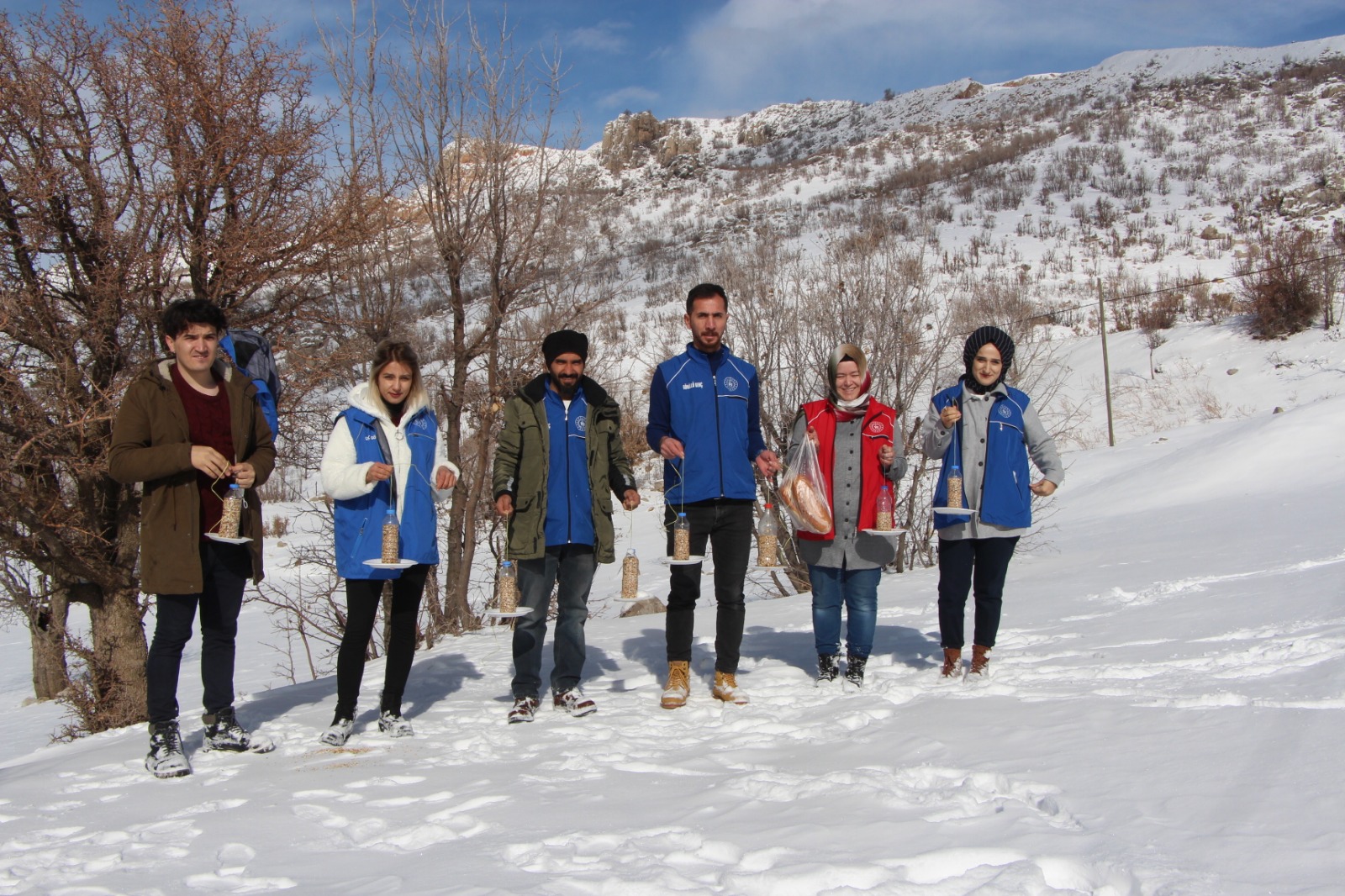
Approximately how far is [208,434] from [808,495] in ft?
9.65

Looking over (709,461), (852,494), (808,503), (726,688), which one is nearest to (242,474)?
(709,461)

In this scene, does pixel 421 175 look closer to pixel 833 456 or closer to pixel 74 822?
pixel 833 456

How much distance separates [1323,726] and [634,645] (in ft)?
14.8

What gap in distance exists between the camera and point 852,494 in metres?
5.12

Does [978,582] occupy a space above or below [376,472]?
below

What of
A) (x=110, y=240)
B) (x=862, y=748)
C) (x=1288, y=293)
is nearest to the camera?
(x=862, y=748)

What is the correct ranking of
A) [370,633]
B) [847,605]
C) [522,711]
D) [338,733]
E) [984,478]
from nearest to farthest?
1. [338,733]
2. [370,633]
3. [522,711]
4. [984,478]
5. [847,605]

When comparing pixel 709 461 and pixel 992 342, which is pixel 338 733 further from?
pixel 992 342

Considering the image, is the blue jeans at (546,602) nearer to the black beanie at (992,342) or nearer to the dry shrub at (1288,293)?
the black beanie at (992,342)

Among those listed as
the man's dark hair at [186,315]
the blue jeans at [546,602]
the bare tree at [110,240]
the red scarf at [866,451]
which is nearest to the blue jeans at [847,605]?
the red scarf at [866,451]

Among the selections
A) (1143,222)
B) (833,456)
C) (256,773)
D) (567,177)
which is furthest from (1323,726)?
(1143,222)

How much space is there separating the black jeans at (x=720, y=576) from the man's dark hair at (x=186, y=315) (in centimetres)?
233

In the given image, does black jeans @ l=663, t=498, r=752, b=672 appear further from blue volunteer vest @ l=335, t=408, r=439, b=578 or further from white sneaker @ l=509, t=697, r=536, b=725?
blue volunteer vest @ l=335, t=408, r=439, b=578

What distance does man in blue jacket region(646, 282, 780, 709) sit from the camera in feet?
16.1
